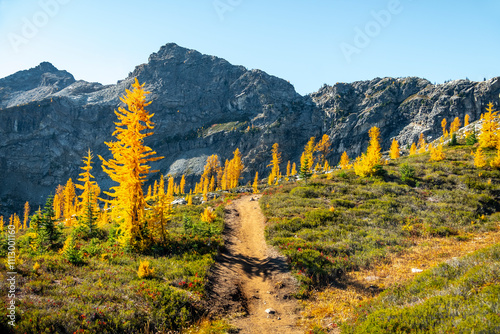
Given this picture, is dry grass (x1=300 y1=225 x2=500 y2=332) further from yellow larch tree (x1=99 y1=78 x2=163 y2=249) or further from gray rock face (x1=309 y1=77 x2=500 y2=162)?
gray rock face (x1=309 y1=77 x2=500 y2=162)

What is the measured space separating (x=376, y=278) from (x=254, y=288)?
6.04 meters

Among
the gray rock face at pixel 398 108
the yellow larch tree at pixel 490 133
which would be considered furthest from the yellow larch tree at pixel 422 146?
the gray rock face at pixel 398 108

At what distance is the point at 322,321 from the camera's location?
8844 millimetres

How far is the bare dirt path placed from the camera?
9258 millimetres

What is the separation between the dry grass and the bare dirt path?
101 centimetres

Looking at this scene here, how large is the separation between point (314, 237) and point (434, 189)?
20.4 metres

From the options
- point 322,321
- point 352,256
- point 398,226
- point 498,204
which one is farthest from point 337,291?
point 498,204

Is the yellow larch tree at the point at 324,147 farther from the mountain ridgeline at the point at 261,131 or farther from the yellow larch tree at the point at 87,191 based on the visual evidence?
the yellow larch tree at the point at 87,191

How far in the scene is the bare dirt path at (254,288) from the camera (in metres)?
9.26

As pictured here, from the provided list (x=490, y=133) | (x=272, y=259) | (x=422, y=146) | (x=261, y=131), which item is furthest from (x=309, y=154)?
(x=261, y=131)

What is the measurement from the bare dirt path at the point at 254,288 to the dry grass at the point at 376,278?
3.31ft

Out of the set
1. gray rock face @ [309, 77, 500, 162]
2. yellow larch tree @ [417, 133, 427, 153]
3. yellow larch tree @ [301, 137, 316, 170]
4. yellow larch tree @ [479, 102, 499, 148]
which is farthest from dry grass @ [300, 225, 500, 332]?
gray rock face @ [309, 77, 500, 162]

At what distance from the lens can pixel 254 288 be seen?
12031 millimetres

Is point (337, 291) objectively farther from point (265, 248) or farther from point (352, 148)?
point (352, 148)
